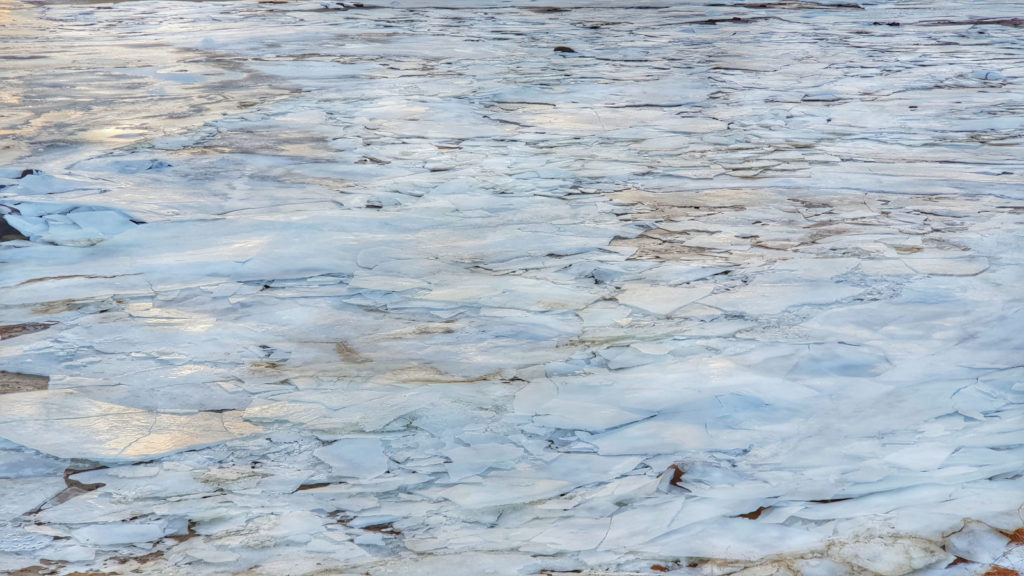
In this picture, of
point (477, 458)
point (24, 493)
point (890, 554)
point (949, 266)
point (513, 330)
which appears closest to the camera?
point (890, 554)

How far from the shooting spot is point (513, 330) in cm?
229

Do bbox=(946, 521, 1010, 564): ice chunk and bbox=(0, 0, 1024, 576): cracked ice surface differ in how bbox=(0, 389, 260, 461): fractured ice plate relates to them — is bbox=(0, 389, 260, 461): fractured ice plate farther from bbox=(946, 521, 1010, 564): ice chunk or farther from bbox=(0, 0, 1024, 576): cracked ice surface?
bbox=(946, 521, 1010, 564): ice chunk

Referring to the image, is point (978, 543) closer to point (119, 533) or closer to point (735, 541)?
point (735, 541)

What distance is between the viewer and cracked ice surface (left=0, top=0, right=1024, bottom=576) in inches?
61.6

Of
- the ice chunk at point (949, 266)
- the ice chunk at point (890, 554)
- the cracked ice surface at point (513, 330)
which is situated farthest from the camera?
the ice chunk at point (949, 266)

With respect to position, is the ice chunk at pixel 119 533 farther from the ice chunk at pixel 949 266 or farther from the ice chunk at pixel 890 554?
the ice chunk at pixel 949 266

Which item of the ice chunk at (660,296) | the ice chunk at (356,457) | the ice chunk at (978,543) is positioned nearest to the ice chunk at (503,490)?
the ice chunk at (356,457)

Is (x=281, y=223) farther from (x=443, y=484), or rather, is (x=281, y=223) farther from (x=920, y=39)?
(x=920, y=39)

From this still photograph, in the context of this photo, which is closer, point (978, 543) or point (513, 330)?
point (978, 543)

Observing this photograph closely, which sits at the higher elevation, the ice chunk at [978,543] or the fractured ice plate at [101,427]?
the fractured ice plate at [101,427]

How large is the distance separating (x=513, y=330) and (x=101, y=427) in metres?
0.90

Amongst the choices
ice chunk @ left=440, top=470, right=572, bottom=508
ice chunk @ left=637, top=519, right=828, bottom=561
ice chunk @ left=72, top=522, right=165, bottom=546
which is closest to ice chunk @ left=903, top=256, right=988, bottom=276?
ice chunk @ left=637, top=519, right=828, bottom=561

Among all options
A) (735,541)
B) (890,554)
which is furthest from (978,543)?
(735,541)

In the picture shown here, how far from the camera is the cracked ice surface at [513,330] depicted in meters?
1.56
